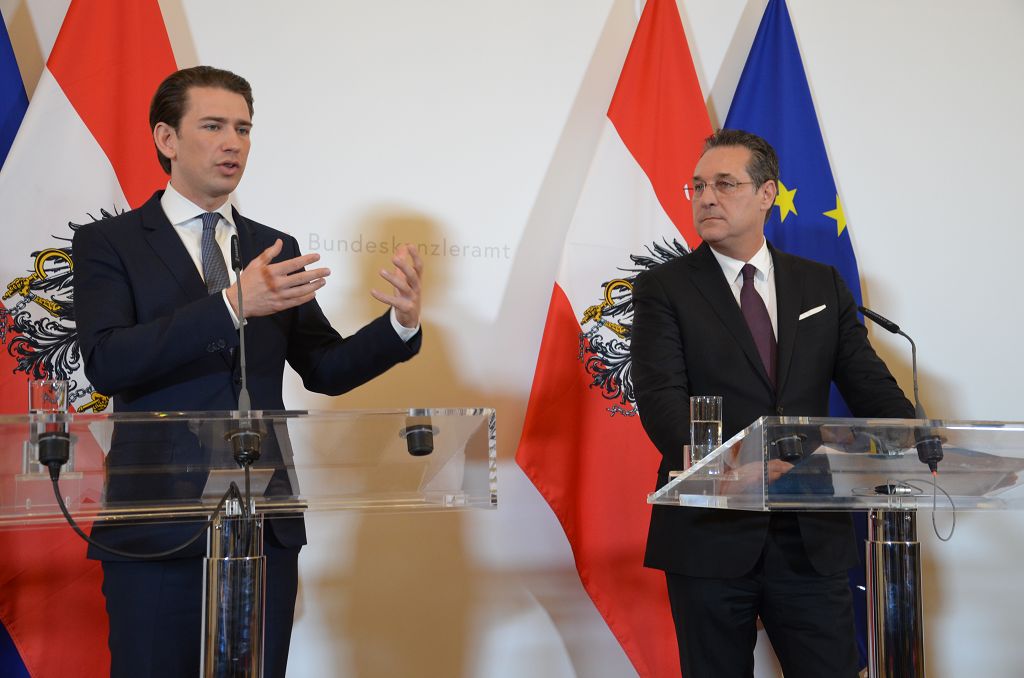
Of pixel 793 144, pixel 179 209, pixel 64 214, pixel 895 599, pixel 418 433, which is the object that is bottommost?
pixel 895 599

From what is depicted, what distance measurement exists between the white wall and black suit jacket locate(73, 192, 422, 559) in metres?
1.17

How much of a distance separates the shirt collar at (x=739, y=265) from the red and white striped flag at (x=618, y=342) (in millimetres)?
903

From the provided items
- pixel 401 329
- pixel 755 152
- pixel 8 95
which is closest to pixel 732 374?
pixel 755 152

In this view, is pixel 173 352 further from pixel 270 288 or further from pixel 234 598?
pixel 234 598

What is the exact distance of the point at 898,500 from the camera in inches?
80.2

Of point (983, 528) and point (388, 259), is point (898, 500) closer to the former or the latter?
point (388, 259)

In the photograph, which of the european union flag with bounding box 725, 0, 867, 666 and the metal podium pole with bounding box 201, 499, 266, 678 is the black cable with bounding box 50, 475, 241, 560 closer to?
the metal podium pole with bounding box 201, 499, 266, 678

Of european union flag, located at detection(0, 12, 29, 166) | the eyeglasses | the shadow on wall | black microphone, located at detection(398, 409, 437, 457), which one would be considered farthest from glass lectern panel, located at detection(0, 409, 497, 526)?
european union flag, located at detection(0, 12, 29, 166)

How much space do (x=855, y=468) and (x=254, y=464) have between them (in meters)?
1.10

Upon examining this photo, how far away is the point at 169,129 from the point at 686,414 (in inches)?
57.0

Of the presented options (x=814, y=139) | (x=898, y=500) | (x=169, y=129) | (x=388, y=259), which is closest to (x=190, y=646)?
(x=169, y=129)

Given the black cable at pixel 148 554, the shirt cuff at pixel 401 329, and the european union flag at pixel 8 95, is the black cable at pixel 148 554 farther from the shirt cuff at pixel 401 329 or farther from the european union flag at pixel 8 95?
the european union flag at pixel 8 95

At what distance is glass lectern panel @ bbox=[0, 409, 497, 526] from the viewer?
1.68 meters

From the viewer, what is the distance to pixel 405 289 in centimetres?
232
